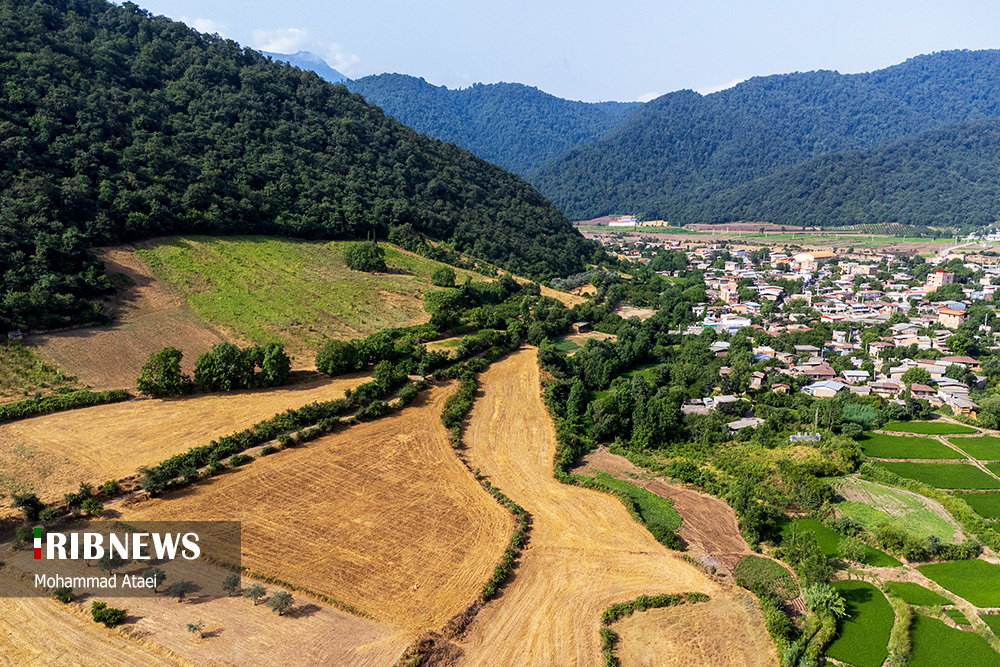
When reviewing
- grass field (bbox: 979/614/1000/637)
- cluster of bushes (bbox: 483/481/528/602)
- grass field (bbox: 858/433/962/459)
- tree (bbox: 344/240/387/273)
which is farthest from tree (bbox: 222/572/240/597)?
tree (bbox: 344/240/387/273)

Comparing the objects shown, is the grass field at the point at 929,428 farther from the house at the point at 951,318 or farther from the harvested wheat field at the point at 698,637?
the house at the point at 951,318

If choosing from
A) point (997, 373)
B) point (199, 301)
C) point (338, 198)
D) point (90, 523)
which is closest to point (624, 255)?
point (338, 198)

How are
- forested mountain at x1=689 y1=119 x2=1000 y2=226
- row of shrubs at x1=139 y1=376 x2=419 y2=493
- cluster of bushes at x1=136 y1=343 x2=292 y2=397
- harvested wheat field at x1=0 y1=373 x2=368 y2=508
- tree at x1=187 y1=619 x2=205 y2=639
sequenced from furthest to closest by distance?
forested mountain at x1=689 y1=119 x2=1000 y2=226 → cluster of bushes at x1=136 y1=343 x2=292 y2=397 → row of shrubs at x1=139 y1=376 x2=419 y2=493 → harvested wheat field at x1=0 y1=373 x2=368 y2=508 → tree at x1=187 y1=619 x2=205 y2=639

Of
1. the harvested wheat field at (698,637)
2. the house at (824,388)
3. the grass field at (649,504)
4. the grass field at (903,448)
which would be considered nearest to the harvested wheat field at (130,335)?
the grass field at (649,504)

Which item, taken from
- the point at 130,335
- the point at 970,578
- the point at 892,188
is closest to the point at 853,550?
the point at 970,578

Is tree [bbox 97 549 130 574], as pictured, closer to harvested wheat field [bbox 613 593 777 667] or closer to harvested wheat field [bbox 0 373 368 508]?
harvested wheat field [bbox 0 373 368 508]

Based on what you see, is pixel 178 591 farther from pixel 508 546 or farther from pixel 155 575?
pixel 508 546
